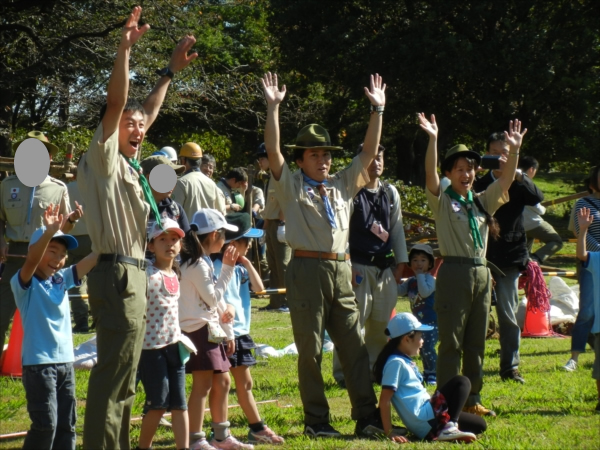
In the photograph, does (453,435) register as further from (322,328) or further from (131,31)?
(131,31)

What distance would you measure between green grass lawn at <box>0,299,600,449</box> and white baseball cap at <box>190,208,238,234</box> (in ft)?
4.73

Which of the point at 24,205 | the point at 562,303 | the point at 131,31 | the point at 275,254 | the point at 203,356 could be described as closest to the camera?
the point at 131,31

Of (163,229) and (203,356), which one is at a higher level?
(163,229)

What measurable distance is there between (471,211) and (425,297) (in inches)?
72.2

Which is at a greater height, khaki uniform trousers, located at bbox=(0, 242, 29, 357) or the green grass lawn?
khaki uniform trousers, located at bbox=(0, 242, 29, 357)

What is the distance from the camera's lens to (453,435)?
5980mm

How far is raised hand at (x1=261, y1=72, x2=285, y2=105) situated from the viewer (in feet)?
19.7

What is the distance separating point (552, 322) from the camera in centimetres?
1159

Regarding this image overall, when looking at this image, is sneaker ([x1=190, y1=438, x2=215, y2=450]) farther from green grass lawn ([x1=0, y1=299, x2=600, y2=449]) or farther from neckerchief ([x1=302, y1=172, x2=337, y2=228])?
neckerchief ([x1=302, y1=172, x2=337, y2=228])

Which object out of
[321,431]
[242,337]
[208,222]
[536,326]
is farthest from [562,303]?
[208,222]

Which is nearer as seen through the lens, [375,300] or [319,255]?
[319,255]

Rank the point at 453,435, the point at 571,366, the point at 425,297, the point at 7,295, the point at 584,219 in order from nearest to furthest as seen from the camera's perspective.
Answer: the point at 453,435
the point at 584,219
the point at 7,295
the point at 425,297
the point at 571,366

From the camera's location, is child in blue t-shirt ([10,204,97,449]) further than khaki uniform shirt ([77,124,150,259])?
Yes

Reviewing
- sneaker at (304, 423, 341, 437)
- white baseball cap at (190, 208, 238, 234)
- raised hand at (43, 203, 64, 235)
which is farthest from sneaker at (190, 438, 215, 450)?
raised hand at (43, 203, 64, 235)
